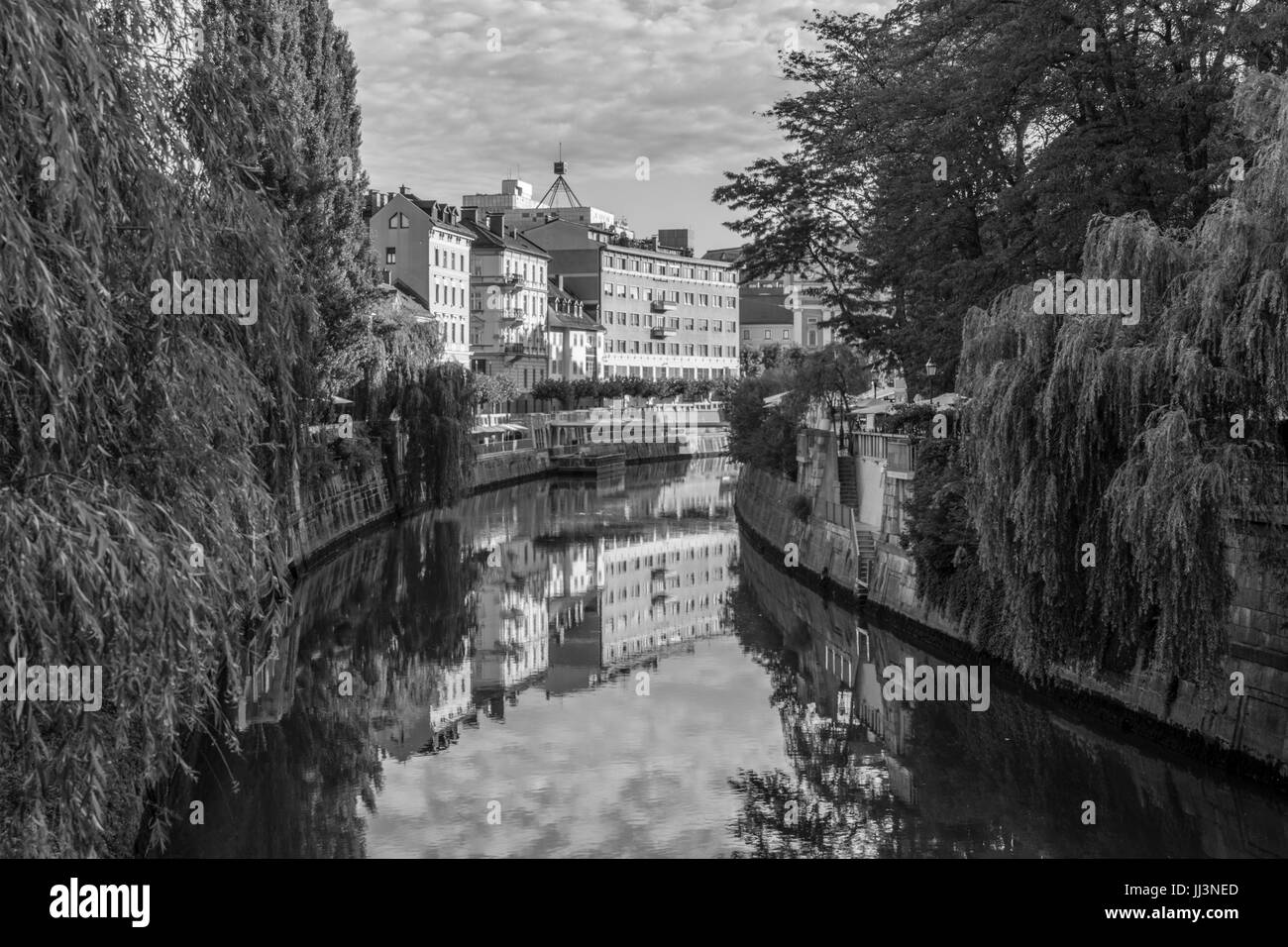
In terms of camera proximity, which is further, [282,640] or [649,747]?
[282,640]

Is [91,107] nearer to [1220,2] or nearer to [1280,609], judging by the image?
[1280,609]

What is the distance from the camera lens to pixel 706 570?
4059 centimetres

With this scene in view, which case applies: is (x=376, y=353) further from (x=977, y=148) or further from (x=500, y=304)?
(x=500, y=304)

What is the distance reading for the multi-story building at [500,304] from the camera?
8894cm

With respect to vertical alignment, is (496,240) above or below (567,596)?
above

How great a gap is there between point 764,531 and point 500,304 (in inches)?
1915

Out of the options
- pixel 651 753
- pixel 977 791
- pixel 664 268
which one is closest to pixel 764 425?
pixel 651 753

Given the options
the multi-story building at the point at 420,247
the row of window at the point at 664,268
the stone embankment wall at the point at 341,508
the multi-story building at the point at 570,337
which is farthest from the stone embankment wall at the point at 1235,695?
the row of window at the point at 664,268

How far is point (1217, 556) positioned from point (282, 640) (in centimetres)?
1888

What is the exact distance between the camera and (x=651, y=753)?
2009cm

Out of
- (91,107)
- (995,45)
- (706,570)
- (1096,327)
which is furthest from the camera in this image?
(706,570)

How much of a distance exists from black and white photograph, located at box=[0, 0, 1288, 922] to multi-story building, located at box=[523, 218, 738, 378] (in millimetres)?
65684

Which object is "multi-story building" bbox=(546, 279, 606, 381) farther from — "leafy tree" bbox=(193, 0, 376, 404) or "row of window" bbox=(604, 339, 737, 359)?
"leafy tree" bbox=(193, 0, 376, 404)
